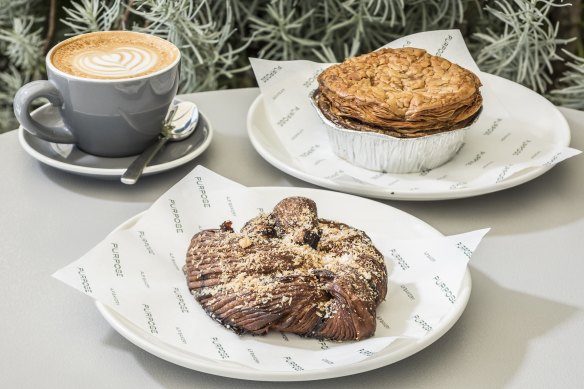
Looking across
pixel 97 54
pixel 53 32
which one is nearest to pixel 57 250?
pixel 97 54

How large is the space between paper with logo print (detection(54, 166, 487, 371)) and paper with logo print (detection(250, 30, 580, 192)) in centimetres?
19

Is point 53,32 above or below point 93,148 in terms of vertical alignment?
below

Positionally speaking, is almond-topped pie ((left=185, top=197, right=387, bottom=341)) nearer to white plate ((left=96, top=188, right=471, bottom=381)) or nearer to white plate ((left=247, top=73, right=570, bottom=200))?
white plate ((left=96, top=188, right=471, bottom=381))

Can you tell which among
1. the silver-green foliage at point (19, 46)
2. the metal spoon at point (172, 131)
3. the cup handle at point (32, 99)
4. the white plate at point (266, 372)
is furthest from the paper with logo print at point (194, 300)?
the silver-green foliage at point (19, 46)

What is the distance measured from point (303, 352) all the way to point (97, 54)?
63cm

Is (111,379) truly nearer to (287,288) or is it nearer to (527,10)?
(287,288)

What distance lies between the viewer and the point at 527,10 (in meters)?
1.60

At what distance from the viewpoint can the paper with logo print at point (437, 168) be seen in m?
1.17

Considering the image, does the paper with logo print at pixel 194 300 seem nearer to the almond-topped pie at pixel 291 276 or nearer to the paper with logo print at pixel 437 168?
the almond-topped pie at pixel 291 276

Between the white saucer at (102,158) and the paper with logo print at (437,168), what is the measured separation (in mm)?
148

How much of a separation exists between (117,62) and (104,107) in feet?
0.27

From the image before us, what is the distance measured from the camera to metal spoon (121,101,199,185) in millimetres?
1116

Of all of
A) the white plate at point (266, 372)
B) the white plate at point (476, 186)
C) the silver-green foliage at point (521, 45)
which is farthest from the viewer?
the silver-green foliage at point (521, 45)

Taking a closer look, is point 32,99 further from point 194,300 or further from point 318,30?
point 318,30
